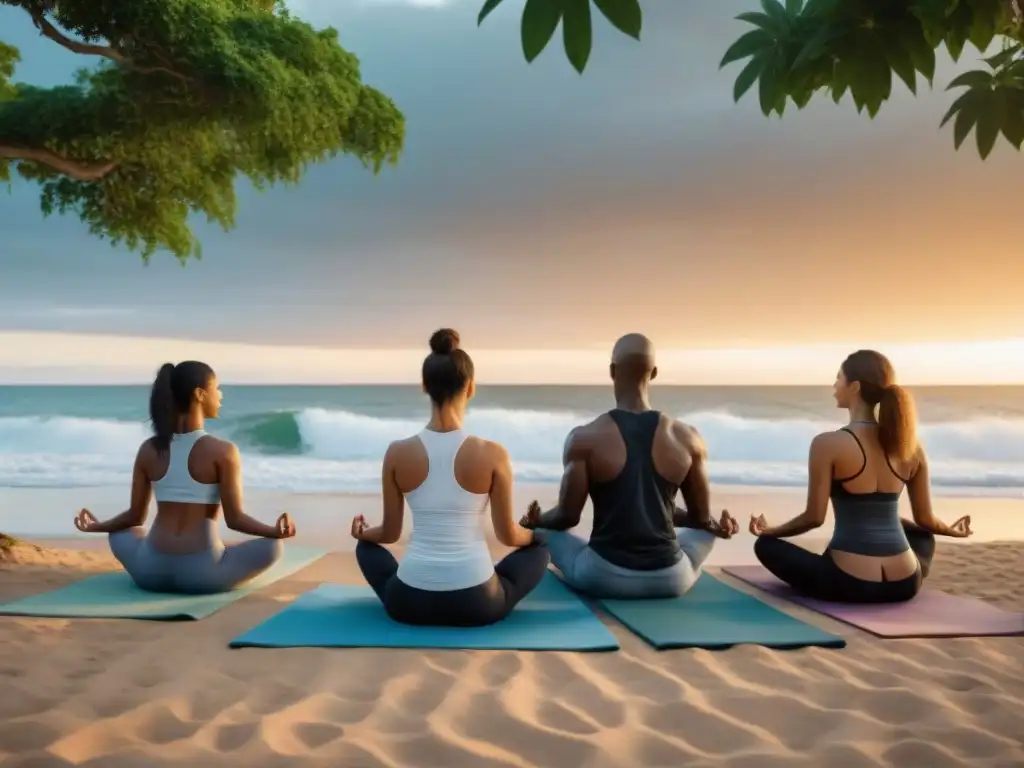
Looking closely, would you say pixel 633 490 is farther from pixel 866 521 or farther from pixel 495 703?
pixel 495 703

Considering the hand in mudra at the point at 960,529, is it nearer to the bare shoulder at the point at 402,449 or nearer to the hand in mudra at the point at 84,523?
the bare shoulder at the point at 402,449

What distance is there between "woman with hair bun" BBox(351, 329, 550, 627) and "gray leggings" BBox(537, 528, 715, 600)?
0.71 m

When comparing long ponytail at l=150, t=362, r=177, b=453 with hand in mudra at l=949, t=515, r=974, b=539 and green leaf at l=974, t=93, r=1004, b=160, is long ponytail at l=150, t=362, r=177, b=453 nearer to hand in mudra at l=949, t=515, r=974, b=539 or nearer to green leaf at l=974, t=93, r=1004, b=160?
green leaf at l=974, t=93, r=1004, b=160

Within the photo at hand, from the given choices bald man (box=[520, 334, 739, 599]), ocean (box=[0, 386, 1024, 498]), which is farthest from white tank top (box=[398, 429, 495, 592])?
ocean (box=[0, 386, 1024, 498])

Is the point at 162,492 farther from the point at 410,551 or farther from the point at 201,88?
the point at 201,88

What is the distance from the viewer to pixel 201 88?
5434mm

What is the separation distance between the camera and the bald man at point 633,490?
Answer: 4.18 metres

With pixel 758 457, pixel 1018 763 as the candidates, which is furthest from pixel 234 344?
pixel 1018 763

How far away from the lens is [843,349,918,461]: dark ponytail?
4.09m

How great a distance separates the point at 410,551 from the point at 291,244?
33.0m

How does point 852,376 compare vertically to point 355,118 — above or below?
below

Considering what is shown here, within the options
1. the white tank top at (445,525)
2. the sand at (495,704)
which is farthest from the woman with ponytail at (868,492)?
the white tank top at (445,525)

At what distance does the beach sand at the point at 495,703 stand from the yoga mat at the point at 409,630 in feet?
0.32

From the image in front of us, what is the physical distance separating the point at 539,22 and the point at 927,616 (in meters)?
3.90
